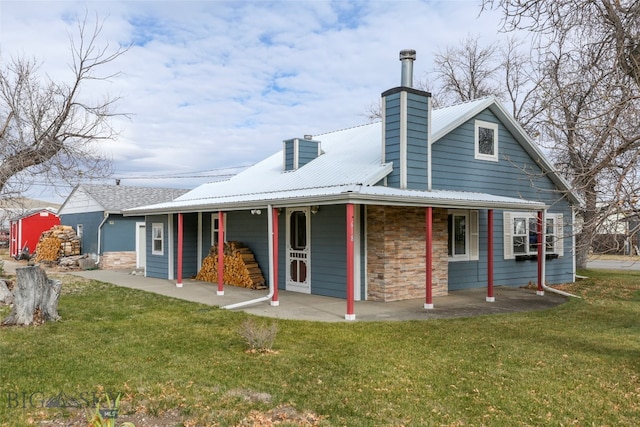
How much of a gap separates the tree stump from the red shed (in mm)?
21445

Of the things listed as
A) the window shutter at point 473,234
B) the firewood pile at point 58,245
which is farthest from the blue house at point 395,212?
the firewood pile at point 58,245

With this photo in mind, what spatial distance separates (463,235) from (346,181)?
4203mm

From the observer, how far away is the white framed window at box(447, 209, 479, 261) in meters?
13.0

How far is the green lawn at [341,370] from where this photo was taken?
14.6 feet

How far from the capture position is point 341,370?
570 cm

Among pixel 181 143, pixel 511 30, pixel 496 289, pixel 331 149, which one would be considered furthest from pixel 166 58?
pixel 181 143

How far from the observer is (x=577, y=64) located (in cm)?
743

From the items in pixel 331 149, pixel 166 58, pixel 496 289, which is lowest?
pixel 496 289

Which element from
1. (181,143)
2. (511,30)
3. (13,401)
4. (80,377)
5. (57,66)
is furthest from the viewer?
(181,143)

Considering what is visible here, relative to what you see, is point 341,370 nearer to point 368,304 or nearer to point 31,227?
point 368,304

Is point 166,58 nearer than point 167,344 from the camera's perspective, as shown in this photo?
No

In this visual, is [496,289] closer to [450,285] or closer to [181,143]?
[450,285]

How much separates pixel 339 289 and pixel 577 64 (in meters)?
6.60

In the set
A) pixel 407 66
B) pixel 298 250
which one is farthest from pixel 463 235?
pixel 407 66
